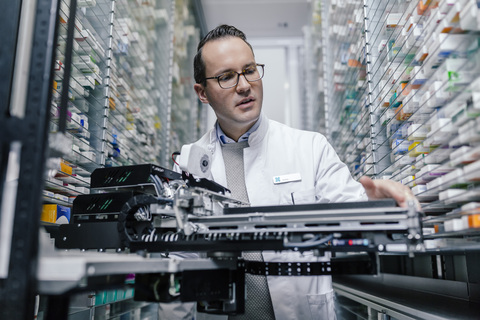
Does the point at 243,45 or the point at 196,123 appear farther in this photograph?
the point at 196,123

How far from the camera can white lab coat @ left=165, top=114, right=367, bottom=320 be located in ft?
5.67

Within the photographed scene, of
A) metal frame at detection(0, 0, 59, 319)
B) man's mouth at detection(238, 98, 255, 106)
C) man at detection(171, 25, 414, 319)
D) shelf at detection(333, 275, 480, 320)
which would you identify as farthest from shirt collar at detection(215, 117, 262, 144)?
metal frame at detection(0, 0, 59, 319)

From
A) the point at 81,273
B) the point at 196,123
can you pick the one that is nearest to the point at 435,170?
the point at 81,273

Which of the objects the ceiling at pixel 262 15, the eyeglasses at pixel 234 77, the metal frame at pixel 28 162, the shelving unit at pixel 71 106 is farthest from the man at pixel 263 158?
the ceiling at pixel 262 15

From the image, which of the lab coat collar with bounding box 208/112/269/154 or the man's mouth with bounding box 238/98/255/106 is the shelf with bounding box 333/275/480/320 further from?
the man's mouth with bounding box 238/98/255/106

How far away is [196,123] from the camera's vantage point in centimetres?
538

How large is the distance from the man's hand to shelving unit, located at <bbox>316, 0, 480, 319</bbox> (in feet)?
0.47

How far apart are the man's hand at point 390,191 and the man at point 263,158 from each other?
0.33 metres

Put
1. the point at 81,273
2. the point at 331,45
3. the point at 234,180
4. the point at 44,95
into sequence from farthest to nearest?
1. the point at 331,45
2. the point at 234,180
3. the point at 44,95
4. the point at 81,273

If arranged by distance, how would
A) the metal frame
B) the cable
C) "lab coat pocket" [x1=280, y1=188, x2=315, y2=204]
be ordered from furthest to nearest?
"lab coat pocket" [x1=280, y1=188, x2=315, y2=204], the cable, the metal frame

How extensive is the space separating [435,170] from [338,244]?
1.84ft

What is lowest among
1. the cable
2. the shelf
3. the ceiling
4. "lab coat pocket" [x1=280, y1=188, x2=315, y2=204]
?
the shelf

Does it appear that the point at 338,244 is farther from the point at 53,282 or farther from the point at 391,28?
the point at 391,28

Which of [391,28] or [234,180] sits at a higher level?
[391,28]
